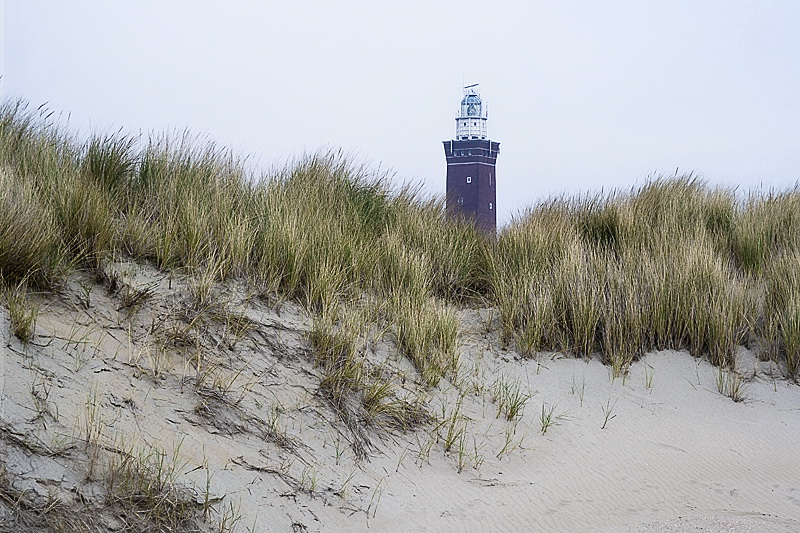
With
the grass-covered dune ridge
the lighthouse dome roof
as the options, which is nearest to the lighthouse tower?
Answer: the lighthouse dome roof

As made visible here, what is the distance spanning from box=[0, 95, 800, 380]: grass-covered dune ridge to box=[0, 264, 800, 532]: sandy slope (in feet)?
0.76

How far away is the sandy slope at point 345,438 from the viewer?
12.3 feet

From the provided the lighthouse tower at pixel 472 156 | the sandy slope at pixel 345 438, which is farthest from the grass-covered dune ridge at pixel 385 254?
the lighthouse tower at pixel 472 156

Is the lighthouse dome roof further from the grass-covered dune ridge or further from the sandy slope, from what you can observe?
the sandy slope

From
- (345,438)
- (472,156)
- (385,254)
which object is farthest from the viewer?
(472,156)

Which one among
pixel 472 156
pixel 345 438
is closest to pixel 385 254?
pixel 345 438

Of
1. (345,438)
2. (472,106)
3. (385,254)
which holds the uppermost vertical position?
(472,106)

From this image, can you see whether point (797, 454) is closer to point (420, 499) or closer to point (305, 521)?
point (420, 499)

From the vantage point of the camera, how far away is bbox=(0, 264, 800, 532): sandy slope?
12.3 ft

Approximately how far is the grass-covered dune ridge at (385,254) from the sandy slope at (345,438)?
0.23 m

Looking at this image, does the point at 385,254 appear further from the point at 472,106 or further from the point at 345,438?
the point at 472,106

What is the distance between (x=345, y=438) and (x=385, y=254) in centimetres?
222

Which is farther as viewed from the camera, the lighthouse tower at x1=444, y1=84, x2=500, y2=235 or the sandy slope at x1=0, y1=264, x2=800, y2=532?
the lighthouse tower at x1=444, y1=84, x2=500, y2=235

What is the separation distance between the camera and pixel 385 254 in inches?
254
